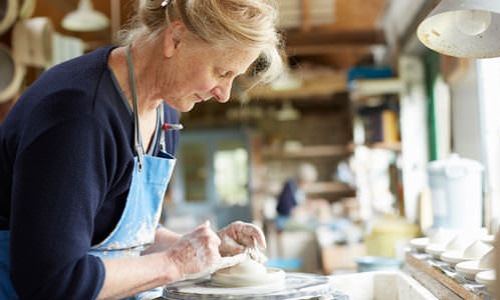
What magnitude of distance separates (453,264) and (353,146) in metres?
7.60

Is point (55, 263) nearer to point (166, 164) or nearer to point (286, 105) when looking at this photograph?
point (166, 164)

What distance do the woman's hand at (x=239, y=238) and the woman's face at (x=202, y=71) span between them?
0.39 m

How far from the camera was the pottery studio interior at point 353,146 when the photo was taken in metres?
1.88

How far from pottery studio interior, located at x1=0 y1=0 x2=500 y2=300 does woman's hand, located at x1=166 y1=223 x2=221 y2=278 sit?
3.0 inches

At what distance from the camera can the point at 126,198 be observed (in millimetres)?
1705

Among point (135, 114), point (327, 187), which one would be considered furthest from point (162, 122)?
point (327, 187)

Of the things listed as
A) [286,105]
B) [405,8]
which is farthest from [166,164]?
[286,105]

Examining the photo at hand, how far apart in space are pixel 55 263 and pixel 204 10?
0.68m

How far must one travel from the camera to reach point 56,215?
4.58 ft

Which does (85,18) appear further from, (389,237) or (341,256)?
(389,237)

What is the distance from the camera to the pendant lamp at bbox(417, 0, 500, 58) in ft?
6.13

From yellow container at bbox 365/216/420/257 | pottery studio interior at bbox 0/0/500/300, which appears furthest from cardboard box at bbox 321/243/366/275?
yellow container at bbox 365/216/420/257

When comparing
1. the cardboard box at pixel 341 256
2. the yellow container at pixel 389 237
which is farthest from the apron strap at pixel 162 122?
the cardboard box at pixel 341 256

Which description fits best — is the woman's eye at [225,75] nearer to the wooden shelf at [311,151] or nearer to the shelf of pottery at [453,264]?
the shelf of pottery at [453,264]
